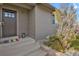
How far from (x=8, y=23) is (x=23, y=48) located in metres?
0.71

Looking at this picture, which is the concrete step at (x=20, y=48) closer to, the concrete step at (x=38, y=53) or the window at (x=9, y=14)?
the concrete step at (x=38, y=53)

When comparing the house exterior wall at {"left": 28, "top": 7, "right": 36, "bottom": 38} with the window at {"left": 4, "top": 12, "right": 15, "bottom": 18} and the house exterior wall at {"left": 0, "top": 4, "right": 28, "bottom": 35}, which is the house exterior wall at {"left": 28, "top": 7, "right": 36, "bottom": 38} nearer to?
the house exterior wall at {"left": 0, "top": 4, "right": 28, "bottom": 35}

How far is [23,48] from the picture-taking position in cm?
393

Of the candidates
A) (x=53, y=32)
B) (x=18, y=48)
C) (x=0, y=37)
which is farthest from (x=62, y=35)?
(x=0, y=37)

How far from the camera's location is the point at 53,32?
3.87 meters

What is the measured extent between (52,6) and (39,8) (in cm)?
34

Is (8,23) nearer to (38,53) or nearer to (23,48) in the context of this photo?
(23,48)

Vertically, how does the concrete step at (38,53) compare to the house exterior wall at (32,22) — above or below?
below

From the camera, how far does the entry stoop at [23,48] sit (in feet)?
12.4

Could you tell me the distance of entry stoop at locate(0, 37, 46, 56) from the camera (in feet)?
12.4

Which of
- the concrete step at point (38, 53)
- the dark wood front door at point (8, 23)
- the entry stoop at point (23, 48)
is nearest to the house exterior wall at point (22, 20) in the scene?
the dark wood front door at point (8, 23)

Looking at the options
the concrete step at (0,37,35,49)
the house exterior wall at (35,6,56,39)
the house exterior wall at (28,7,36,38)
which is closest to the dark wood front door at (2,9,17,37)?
the concrete step at (0,37,35,49)

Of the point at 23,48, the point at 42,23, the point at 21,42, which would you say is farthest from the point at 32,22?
the point at 23,48

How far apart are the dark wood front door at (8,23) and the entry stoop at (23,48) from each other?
10.4 inches
